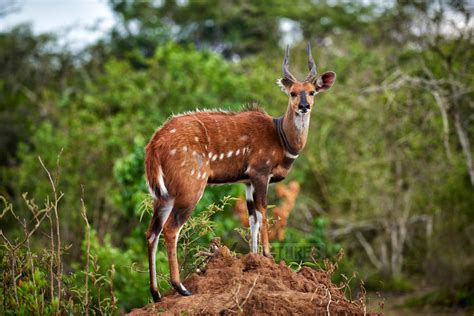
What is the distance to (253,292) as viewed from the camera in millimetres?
6023

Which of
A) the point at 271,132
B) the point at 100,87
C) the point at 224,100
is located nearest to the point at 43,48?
the point at 100,87

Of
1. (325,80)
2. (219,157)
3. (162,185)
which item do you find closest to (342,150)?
(325,80)

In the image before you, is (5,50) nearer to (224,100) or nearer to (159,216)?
(224,100)

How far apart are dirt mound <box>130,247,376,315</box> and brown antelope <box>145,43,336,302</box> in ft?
0.85

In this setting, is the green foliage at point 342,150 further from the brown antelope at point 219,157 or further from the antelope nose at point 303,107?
the antelope nose at point 303,107

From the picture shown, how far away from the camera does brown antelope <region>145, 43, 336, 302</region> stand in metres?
6.75

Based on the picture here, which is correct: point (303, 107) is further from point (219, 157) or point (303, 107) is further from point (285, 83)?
point (219, 157)

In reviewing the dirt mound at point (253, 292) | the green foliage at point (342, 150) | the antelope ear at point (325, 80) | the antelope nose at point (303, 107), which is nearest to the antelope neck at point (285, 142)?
the antelope nose at point (303, 107)

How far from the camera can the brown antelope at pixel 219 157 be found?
A: 6.75 meters

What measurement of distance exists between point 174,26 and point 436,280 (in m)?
19.8

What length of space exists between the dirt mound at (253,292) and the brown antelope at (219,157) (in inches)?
10.2

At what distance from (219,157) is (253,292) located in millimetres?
1552

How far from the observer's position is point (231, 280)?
247 inches

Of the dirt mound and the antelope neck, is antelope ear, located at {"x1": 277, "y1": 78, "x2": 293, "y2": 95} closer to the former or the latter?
the antelope neck
